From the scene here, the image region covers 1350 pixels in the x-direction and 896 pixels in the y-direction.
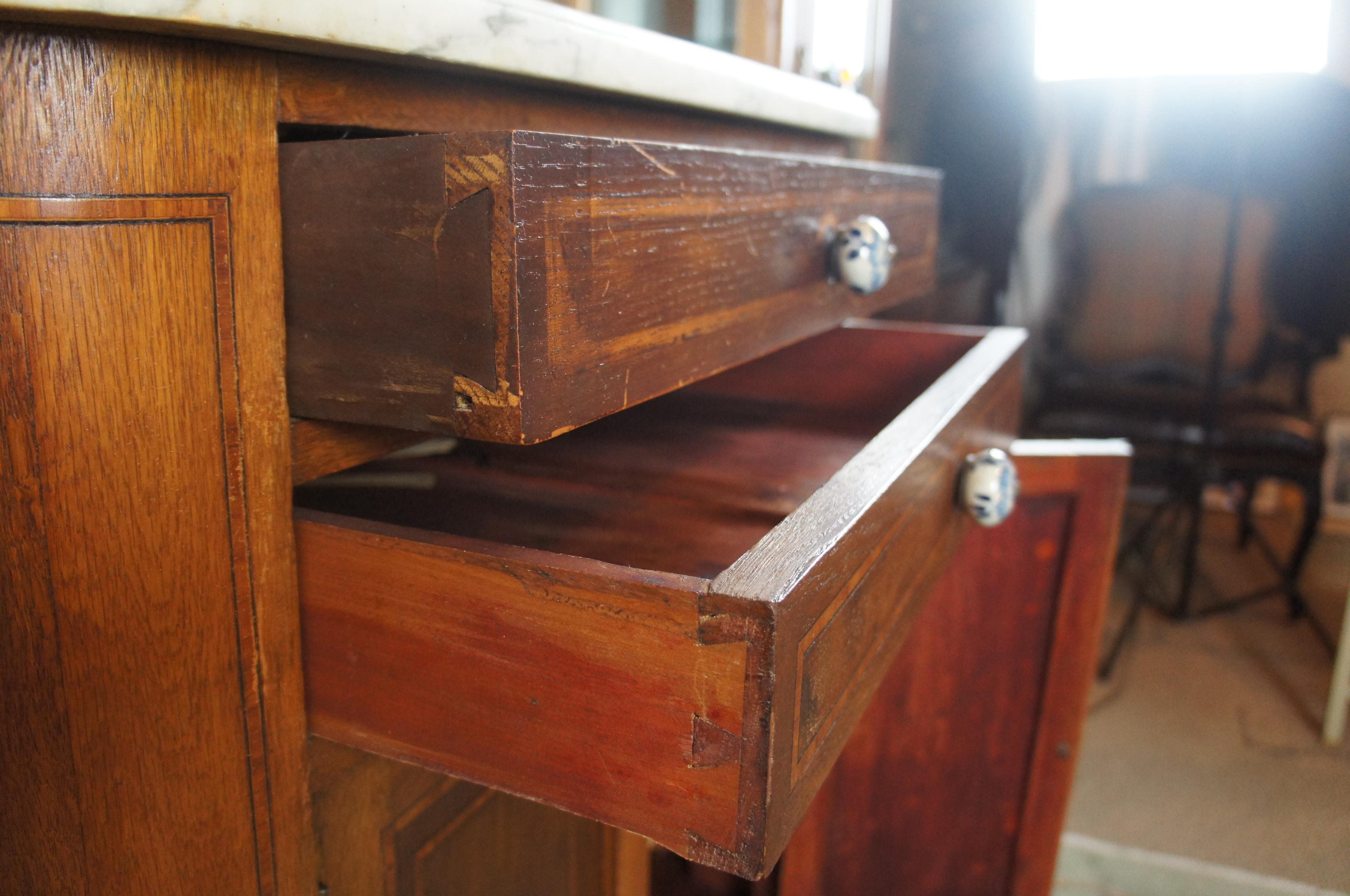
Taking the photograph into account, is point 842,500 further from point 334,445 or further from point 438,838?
point 438,838

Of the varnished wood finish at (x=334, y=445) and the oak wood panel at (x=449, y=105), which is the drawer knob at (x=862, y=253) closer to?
the oak wood panel at (x=449, y=105)

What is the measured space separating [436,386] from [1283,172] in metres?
2.65

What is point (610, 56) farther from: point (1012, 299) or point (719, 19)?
point (1012, 299)

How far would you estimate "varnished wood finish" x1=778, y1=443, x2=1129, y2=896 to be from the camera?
941mm

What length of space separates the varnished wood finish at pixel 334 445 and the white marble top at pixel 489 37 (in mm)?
154

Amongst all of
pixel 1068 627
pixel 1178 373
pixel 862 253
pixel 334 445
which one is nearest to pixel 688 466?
pixel 862 253

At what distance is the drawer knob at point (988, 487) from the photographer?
2.01 ft

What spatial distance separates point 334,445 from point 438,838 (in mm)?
338

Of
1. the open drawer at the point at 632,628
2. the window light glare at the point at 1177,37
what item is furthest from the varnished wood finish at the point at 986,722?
the window light glare at the point at 1177,37

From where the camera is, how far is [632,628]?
34cm

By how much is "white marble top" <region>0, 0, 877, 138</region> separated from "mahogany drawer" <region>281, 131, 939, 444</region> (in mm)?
44

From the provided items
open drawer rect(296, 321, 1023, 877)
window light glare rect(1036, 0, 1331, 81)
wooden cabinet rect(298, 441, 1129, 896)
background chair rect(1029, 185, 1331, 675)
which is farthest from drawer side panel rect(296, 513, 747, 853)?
window light glare rect(1036, 0, 1331, 81)

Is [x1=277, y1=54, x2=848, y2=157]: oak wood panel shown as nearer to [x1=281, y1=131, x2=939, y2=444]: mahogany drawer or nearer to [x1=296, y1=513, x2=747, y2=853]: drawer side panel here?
[x1=281, y1=131, x2=939, y2=444]: mahogany drawer

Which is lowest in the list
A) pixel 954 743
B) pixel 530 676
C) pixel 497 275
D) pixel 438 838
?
pixel 954 743
